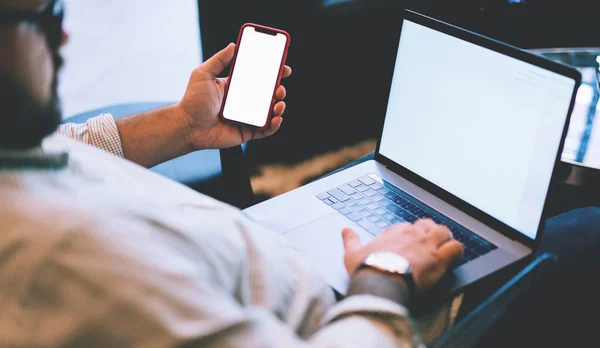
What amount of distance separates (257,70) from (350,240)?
477mm

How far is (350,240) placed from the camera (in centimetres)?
92

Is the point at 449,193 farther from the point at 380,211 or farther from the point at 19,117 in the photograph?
the point at 19,117

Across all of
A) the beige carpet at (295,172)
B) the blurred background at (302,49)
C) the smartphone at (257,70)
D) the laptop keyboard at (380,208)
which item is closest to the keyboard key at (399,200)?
the laptop keyboard at (380,208)

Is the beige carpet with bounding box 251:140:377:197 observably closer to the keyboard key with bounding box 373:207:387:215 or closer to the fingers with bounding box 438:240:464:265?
the keyboard key with bounding box 373:207:387:215

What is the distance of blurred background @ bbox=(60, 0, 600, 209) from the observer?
2.25 meters

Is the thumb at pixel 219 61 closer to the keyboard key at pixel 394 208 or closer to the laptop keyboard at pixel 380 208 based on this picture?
the laptop keyboard at pixel 380 208

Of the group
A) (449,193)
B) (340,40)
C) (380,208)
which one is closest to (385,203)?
(380,208)

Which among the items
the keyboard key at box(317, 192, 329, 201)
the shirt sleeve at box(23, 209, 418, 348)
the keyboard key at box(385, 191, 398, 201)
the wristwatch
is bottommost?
the keyboard key at box(317, 192, 329, 201)

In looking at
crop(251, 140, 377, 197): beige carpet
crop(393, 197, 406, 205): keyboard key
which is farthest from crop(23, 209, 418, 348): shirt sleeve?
crop(251, 140, 377, 197): beige carpet

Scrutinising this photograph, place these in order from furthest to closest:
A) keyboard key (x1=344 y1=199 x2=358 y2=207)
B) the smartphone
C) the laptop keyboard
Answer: the smartphone < keyboard key (x1=344 y1=199 x2=358 y2=207) < the laptop keyboard

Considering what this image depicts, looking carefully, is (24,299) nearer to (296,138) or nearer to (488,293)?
(488,293)

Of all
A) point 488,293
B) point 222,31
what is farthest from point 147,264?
point 222,31

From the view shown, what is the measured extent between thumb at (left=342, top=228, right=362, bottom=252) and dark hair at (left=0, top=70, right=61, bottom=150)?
502 mm

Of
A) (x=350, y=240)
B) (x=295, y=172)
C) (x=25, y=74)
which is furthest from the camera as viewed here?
(x=295, y=172)
